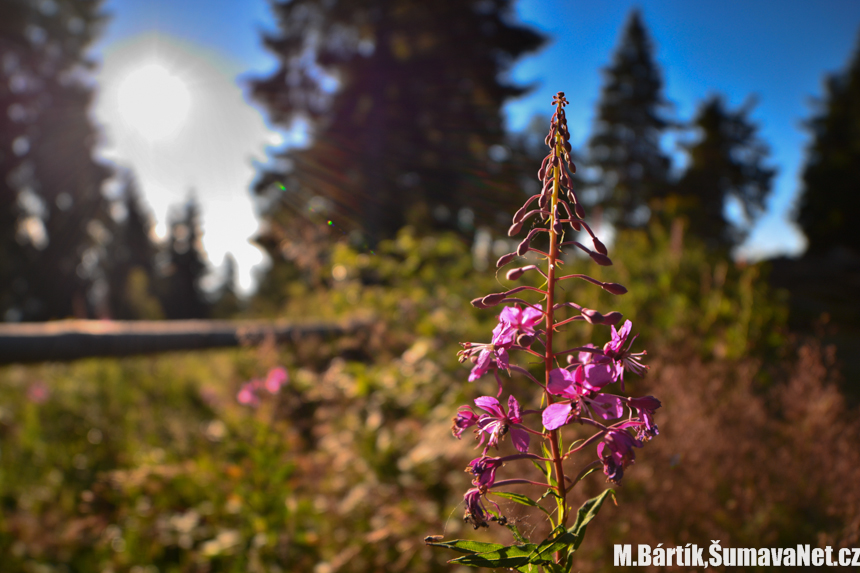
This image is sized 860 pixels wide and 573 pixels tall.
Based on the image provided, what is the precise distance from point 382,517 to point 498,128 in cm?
1041

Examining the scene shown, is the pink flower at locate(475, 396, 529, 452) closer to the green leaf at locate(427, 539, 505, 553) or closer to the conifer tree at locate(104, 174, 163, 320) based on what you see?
the green leaf at locate(427, 539, 505, 553)

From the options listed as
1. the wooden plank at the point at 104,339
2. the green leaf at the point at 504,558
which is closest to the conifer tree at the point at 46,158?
the wooden plank at the point at 104,339

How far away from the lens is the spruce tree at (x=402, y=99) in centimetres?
1232

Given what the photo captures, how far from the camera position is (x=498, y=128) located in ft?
36.4

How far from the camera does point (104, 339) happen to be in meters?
3.26

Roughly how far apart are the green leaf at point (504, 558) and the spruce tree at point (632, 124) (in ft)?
72.3

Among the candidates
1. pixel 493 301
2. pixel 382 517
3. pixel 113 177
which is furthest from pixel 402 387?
pixel 113 177

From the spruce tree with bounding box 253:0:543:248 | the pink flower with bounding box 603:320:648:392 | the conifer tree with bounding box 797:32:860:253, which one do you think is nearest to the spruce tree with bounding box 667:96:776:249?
the conifer tree with bounding box 797:32:860:253

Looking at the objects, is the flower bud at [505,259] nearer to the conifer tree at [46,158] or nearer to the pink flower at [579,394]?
the pink flower at [579,394]

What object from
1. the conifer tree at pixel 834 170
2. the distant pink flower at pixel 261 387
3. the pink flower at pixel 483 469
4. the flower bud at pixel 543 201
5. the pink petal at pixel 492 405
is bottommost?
the pink flower at pixel 483 469

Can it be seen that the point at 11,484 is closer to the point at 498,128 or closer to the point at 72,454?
the point at 72,454

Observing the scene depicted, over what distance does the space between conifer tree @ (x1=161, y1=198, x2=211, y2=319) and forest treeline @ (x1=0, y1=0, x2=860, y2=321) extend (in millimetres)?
7357


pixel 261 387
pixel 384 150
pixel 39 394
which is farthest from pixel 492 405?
pixel 384 150

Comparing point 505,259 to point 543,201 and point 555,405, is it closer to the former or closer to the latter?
point 543,201
